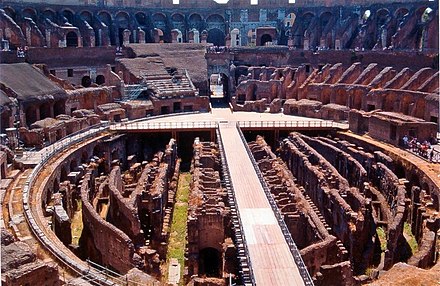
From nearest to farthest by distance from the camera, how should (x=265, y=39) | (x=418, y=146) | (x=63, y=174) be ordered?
(x=63, y=174) < (x=418, y=146) < (x=265, y=39)

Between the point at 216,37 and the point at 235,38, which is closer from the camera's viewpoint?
the point at 216,37

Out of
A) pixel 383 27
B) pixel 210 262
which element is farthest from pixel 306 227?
pixel 383 27

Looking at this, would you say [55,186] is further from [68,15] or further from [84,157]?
[68,15]

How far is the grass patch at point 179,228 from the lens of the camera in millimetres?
24409

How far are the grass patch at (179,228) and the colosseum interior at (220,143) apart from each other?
16 cm

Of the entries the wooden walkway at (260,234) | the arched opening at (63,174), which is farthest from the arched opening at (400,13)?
the arched opening at (63,174)

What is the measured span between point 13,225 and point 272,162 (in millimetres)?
16913

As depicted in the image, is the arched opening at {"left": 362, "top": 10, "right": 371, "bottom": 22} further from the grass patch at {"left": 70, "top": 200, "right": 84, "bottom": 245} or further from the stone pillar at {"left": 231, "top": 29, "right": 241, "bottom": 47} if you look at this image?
the grass patch at {"left": 70, "top": 200, "right": 84, "bottom": 245}

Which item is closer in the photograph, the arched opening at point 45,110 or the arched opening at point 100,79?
the arched opening at point 45,110

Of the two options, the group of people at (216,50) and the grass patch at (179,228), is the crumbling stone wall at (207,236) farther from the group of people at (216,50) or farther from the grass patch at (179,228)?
the group of people at (216,50)

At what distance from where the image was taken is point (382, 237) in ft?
85.6

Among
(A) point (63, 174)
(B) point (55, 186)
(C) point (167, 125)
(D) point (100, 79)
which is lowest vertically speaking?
(B) point (55, 186)

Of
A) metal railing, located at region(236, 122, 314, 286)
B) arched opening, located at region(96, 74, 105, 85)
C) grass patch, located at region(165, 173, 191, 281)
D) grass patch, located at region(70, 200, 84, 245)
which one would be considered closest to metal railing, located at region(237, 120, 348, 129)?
grass patch, located at region(165, 173, 191, 281)

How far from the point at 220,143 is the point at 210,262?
14.9m
